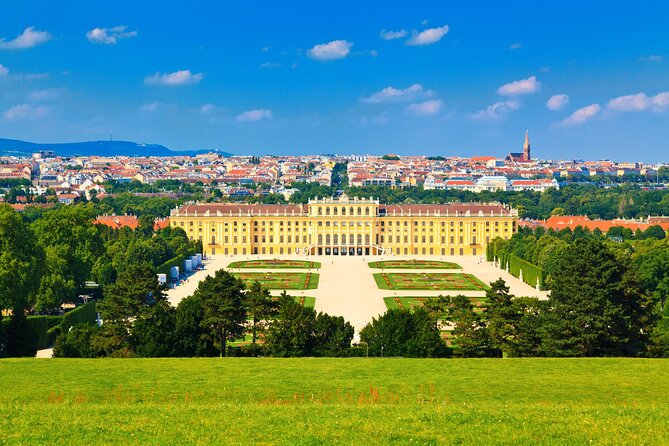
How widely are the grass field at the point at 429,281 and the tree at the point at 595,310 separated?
28.6 meters

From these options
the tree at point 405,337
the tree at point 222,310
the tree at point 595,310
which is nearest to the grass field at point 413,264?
the tree at point 222,310

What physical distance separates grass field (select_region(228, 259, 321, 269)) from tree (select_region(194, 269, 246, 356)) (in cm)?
4137

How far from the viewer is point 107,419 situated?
16453 mm

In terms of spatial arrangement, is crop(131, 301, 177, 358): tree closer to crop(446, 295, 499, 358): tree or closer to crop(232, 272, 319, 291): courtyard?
crop(446, 295, 499, 358): tree

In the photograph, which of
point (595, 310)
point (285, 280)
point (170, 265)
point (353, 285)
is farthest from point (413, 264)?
point (595, 310)

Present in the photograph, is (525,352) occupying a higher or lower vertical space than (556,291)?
lower

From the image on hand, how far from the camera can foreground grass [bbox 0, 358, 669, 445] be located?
49.8 feet

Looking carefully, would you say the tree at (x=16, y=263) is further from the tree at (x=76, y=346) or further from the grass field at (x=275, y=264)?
the grass field at (x=275, y=264)

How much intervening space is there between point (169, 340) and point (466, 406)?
13.8 m

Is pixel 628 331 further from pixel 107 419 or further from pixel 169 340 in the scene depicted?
pixel 107 419

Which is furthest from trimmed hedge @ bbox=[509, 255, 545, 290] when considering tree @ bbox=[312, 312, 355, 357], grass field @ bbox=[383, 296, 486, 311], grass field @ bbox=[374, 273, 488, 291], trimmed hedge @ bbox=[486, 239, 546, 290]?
tree @ bbox=[312, 312, 355, 357]

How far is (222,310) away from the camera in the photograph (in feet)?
103

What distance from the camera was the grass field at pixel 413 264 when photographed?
75312mm

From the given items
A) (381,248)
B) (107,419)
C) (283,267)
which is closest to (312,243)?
(381,248)
